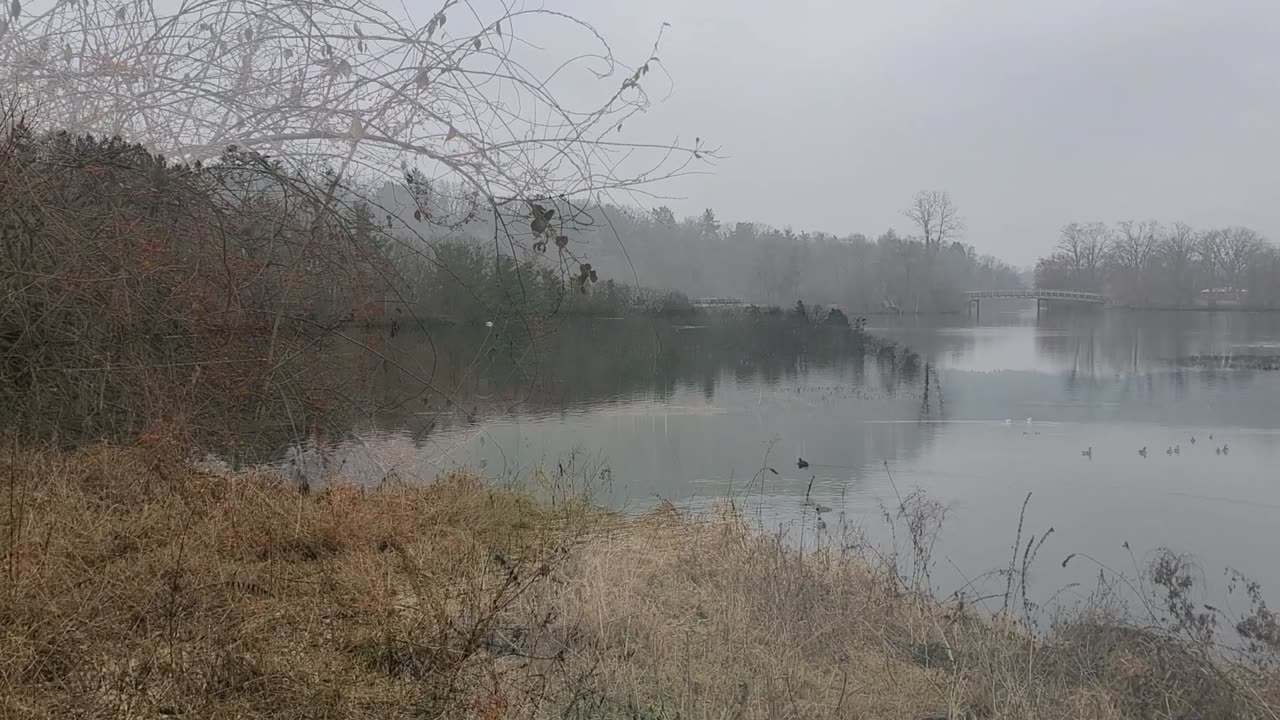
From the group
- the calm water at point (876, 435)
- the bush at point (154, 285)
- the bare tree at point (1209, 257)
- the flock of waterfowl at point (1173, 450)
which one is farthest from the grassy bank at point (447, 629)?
the bare tree at point (1209, 257)

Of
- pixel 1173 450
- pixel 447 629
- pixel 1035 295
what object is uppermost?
pixel 1035 295

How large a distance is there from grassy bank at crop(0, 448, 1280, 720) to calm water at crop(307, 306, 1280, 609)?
93 centimetres

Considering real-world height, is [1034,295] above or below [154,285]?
above

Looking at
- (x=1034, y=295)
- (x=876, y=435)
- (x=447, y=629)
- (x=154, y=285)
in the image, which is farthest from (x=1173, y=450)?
(x=1034, y=295)

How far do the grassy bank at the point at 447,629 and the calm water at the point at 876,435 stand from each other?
36.7 inches

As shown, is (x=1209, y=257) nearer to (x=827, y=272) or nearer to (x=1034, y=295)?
(x=1034, y=295)

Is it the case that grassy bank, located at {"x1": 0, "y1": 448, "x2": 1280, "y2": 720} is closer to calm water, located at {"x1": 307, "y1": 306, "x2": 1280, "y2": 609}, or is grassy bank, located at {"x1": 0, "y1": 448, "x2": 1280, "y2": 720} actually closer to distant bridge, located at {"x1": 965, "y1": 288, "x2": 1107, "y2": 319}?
calm water, located at {"x1": 307, "y1": 306, "x2": 1280, "y2": 609}

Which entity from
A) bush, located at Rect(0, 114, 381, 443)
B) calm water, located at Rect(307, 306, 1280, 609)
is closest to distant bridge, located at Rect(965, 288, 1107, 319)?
calm water, located at Rect(307, 306, 1280, 609)

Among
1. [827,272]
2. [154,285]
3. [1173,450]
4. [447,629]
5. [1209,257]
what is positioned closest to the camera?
[447,629]

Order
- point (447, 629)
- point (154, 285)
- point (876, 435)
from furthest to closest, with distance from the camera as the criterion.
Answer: point (876, 435), point (154, 285), point (447, 629)

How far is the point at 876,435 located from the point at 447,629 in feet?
30.0

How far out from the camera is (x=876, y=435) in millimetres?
10797

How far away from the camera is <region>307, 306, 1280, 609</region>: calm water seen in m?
6.06

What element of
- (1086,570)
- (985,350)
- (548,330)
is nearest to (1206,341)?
(985,350)
